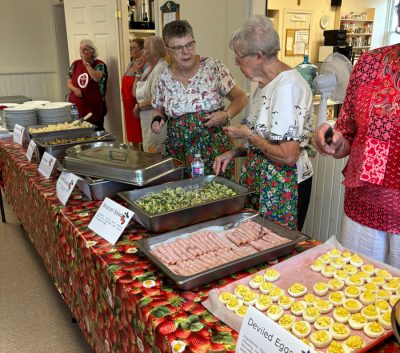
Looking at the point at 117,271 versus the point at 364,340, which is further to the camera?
the point at 117,271

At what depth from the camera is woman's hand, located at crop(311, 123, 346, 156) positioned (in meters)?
1.18

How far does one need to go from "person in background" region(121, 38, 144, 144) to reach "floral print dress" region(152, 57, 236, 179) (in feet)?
5.32

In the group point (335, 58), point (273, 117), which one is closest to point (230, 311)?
point (273, 117)

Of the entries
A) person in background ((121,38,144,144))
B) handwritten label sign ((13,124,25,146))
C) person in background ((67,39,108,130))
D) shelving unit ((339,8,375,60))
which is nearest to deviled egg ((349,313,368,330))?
handwritten label sign ((13,124,25,146))

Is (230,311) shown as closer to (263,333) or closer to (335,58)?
(263,333)

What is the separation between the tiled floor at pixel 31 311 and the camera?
5.99 ft

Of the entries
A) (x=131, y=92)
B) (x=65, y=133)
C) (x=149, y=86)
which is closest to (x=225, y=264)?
(x=65, y=133)

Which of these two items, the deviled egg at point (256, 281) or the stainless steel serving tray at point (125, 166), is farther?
the stainless steel serving tray at point (125, 166)

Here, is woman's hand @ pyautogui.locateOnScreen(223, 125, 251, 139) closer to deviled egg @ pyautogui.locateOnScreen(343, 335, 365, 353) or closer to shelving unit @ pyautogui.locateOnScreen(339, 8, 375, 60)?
deviled egg @ pyautogui.locateOnScreen(343, 335, 365, 353)

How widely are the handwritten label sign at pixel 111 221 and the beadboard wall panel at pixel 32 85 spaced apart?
522cm

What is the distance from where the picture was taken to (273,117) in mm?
1407

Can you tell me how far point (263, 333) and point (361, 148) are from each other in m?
0.74

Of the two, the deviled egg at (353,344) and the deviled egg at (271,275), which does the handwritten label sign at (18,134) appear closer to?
the deviled egg at (271,275)

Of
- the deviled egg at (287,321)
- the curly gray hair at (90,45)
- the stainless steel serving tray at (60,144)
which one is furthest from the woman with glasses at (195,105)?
the curly gray hair at (90,45)
